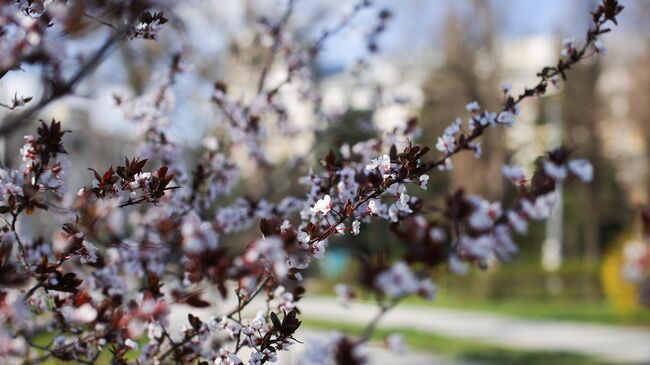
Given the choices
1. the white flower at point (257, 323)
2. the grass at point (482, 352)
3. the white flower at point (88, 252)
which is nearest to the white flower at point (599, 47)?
the white flower at point (257, 323)

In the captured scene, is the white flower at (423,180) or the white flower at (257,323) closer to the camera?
the white flower at (423,180)

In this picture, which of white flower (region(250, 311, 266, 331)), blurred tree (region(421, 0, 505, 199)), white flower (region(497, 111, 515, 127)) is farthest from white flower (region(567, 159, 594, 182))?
blurred tree (region(421, 0, 505, 199))

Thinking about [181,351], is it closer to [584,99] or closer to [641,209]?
[641,209]

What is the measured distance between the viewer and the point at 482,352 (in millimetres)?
9383

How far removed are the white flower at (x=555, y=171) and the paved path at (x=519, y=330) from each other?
7815mm

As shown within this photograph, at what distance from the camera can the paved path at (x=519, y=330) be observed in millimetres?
9797

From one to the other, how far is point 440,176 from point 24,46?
27619mm

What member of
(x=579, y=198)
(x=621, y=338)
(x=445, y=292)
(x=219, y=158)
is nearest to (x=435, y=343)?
(x=621, y=338)

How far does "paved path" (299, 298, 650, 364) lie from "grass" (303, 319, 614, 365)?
15.4 inches

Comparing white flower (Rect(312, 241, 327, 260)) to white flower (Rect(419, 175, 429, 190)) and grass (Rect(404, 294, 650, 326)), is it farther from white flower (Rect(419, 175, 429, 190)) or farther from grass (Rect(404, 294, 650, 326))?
grass (Rect(404, 294, 650, 326))

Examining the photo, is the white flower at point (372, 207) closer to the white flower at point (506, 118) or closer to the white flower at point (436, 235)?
the white flower at point (436, 235)

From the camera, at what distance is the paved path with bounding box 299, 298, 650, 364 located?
9.80 meters

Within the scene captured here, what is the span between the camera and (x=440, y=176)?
28641 millimetres

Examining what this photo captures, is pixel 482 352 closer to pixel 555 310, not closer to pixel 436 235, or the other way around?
pixel 555 310
